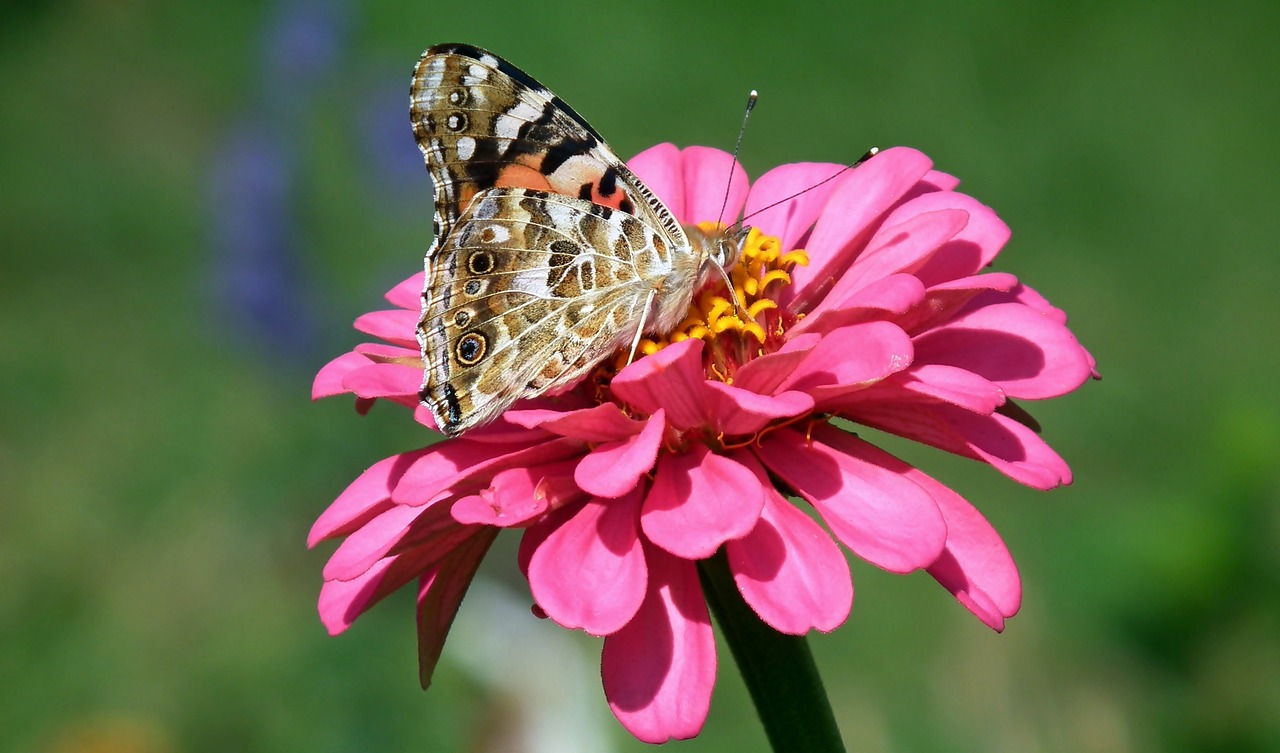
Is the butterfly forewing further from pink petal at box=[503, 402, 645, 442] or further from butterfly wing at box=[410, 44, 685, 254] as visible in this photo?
pink petal at box=[503, 402, 645, 442]

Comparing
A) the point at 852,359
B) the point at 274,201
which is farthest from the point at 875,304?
the point at 274,201

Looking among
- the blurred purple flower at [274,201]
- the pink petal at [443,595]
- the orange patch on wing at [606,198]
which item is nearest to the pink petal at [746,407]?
the pink petal at [443,595]

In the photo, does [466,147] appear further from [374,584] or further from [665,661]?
[665,661]

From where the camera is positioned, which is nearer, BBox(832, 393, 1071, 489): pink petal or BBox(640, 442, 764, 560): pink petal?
BBox(640, 442, 764, 560): pink petal

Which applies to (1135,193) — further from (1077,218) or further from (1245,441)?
(1245,441)

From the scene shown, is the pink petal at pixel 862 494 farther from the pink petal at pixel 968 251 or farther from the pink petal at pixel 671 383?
the pink petal at pixel 968 251

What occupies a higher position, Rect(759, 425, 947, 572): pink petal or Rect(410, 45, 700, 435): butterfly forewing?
Rect(410, 45, 700, 435): butterfly forewing

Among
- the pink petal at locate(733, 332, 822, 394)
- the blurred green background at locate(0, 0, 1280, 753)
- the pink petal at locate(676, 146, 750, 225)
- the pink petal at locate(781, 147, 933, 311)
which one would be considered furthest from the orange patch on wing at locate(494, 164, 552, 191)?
the blurred green background at locate(0, 0, 1280, 753)
